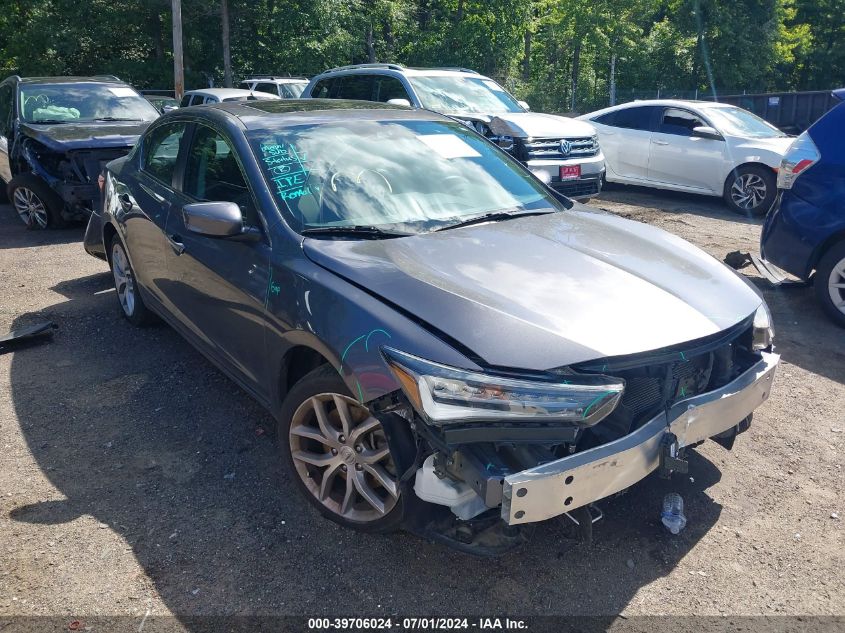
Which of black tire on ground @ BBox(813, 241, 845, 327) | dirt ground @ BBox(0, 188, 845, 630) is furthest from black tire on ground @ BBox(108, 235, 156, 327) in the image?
black tire on ground @ BBox(813, 241, 845, 327)

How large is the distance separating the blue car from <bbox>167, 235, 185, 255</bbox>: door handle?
4.63 m

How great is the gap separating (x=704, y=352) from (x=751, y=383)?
345mm

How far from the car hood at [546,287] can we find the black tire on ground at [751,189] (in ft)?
24.0

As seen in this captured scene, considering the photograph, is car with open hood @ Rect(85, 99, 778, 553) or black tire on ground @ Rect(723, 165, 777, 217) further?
black tire on ground @ Rect(723, 165, 777, 217)

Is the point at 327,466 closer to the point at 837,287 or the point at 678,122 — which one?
the point at 837,287

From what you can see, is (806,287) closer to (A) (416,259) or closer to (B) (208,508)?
(A) (416,259)

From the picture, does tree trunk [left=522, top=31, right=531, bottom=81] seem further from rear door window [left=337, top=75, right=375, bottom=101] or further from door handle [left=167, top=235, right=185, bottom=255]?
door handle [left=167, top=235, right=185, bottom=255]

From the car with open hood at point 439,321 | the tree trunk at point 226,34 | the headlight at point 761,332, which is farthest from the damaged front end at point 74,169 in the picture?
the tree trunk at point 226,34

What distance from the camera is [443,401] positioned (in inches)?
94.7

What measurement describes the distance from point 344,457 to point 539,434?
93 centimetres

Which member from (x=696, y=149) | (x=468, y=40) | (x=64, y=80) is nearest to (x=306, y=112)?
(x=64, y=80)

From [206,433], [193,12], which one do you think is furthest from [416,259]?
[193,12]

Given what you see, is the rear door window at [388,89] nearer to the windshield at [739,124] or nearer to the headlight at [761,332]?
the windshield at [739,124]

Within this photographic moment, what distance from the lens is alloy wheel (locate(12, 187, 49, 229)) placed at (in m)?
8.88
